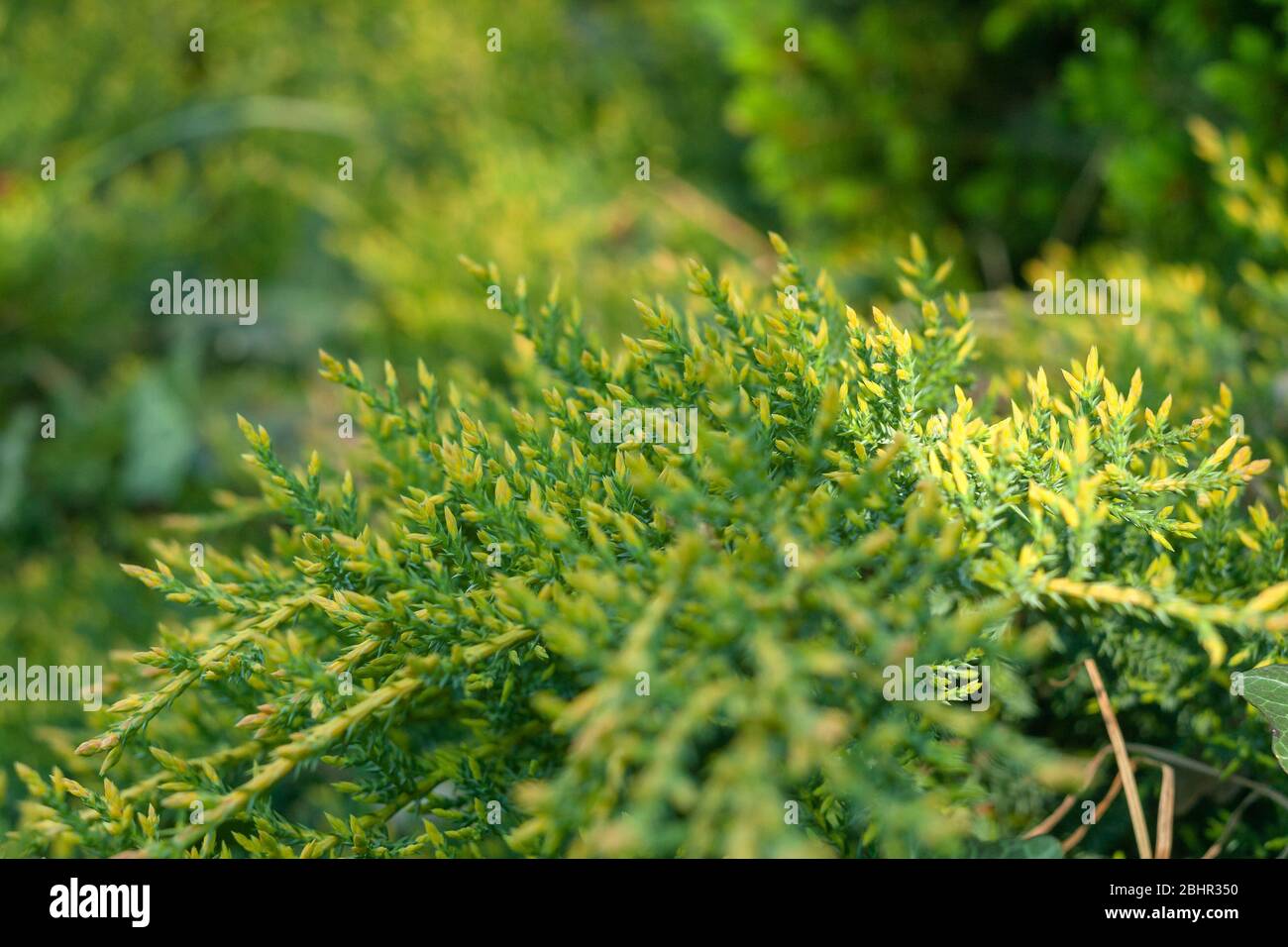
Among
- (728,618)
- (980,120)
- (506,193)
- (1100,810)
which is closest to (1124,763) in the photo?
(1100,810)

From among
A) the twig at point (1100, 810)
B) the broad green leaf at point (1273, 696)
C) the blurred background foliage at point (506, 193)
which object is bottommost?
the twig at point (1100, 810)

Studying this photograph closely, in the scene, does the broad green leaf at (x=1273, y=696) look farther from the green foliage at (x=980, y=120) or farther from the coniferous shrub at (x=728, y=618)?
the green foliage at (x=980, y=120)

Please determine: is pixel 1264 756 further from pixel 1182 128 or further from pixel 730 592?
pixel 1182 128

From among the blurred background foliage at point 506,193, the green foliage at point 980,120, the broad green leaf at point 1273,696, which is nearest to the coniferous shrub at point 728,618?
A: the broad green leaf at point 1273,696

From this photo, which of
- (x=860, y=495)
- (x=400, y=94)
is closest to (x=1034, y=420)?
(x=860, y=495)

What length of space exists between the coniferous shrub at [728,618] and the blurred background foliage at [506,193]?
1.39 feet

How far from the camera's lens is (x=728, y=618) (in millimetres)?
730

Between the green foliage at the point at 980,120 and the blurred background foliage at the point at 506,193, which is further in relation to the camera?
the green foliage at the point at 980,120

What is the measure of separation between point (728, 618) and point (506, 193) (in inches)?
80.2

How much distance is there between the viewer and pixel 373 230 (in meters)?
2.77

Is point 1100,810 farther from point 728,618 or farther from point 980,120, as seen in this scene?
point 980,120

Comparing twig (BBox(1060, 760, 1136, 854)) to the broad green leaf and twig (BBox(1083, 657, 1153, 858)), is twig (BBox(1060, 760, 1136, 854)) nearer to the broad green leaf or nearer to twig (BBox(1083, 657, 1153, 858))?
twig (BBox(1083, 657, 1153, 858))

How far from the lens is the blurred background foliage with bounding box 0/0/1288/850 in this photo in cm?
185

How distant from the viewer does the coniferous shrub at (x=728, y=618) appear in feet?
2.35
